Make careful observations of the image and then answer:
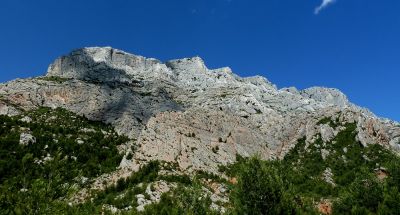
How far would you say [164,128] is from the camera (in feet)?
315

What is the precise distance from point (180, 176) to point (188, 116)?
1271 inches

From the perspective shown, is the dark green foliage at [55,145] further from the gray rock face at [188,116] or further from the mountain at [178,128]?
the gray rock face at [188,116]

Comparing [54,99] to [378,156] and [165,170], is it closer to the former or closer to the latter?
[165,170]

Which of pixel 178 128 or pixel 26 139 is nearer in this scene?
pixel 178 128

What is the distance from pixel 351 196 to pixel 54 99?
115 metres

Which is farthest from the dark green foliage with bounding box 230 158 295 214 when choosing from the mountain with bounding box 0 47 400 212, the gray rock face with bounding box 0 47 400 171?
the gray rock face with bounding box 0 47 400 171

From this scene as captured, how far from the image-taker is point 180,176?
75938 millimetres

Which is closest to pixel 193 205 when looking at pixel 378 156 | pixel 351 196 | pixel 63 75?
pixel 351 196

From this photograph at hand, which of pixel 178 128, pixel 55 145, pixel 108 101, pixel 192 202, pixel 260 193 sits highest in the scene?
pixel 108 101

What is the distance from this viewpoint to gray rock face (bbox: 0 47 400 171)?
92438mm

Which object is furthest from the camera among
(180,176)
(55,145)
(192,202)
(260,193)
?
(55,145)

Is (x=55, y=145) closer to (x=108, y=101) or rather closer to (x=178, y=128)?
(x=178, y=128)

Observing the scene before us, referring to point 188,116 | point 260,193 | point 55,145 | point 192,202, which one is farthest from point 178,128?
point 260,193

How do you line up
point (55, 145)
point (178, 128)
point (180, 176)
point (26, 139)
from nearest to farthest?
point (180, 176), point (55, 145), point (178, 128), point (26, 139)
